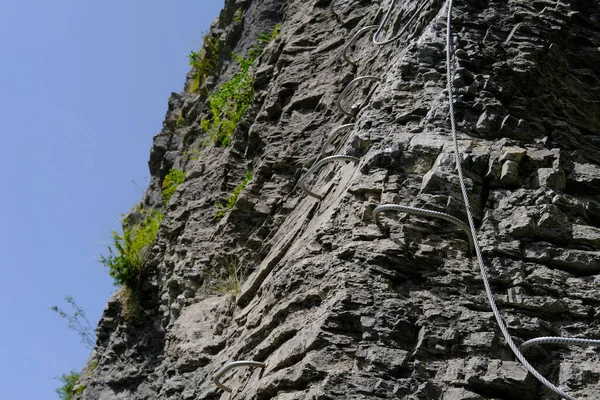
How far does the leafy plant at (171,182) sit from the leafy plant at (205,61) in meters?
1.74

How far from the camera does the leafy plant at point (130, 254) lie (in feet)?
28.1

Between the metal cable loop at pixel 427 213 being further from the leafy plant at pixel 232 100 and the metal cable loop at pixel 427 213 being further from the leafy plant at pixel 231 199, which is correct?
the leafy plant at pixel 232 100

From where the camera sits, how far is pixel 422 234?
3.82 metres

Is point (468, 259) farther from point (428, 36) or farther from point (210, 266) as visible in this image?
point (210, 266)

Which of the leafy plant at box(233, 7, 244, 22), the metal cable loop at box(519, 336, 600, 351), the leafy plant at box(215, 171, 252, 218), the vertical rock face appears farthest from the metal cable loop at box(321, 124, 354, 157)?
the leafy plant at box(233, 7, 244, 22)

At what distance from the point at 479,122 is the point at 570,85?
929 mm

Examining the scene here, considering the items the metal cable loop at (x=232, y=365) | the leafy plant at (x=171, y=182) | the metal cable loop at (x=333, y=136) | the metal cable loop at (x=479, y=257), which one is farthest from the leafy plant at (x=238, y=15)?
the metal cable loop at (x=232, y=365)

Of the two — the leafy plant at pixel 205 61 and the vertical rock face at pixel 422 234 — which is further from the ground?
the leafy plant at pixel 205 61

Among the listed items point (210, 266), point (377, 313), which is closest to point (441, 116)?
point (377, 313)

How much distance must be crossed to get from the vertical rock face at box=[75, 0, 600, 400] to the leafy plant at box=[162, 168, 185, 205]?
2.62 metres

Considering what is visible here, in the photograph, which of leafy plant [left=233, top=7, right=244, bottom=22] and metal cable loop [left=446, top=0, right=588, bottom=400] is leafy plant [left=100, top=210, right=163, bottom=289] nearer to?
leafy plant [left=233, top=7, right=244, bottom=22]

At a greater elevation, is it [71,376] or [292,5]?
[292,5]

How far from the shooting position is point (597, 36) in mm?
5285

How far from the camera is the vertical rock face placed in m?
3.33
